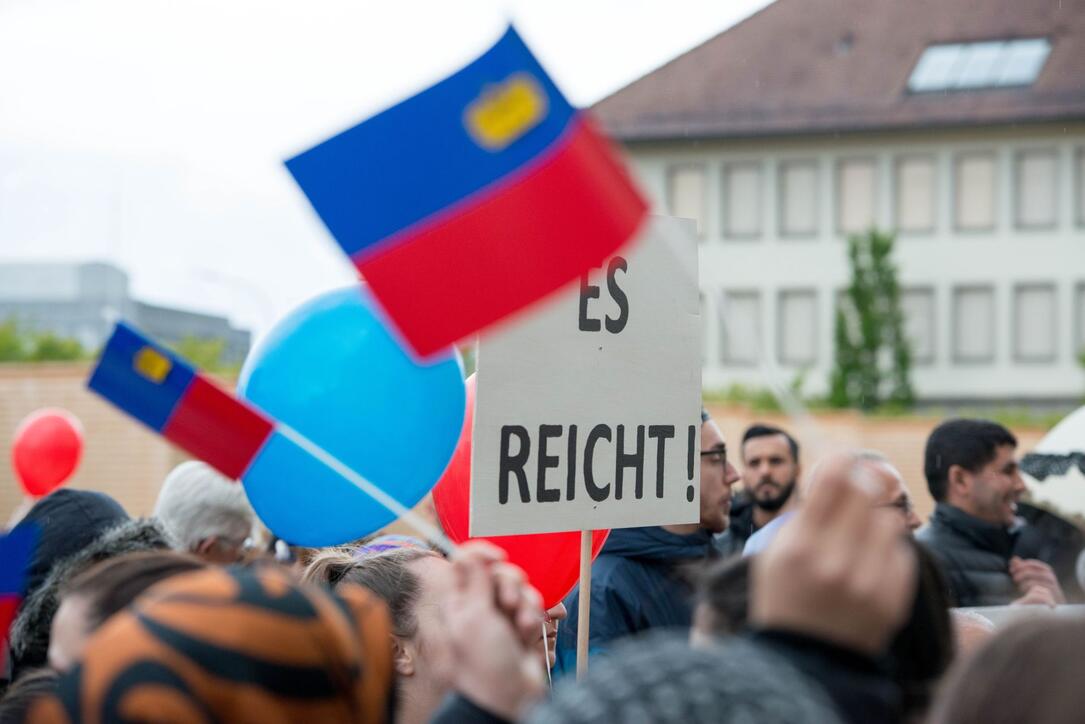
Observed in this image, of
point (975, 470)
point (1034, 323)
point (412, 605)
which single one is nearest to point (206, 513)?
point (412, 605)

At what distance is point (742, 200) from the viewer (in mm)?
39312

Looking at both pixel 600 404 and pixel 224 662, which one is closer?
pixel 224 662

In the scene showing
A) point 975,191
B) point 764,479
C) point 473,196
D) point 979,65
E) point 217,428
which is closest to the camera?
point 473,196

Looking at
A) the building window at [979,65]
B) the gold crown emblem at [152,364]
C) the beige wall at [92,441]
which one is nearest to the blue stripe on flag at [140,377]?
the gold crown emblem at [152,364]

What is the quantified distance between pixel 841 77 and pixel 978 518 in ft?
117

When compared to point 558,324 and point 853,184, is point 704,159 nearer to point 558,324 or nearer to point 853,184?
point 853,184

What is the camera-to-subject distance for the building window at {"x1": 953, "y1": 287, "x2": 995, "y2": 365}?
38219 mm

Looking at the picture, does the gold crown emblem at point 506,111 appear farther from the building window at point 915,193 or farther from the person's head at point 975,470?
the building window at point 915,193

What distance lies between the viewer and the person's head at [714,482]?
4.91 m

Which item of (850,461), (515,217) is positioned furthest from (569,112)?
(850,461)

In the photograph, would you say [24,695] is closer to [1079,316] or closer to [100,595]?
[100,595]

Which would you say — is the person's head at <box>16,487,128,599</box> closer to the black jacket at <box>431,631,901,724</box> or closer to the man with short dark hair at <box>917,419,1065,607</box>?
the black jacket at <box>431,631,901,724</box>

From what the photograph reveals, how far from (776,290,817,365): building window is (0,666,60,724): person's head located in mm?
37337

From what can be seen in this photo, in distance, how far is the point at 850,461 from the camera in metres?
1.59
